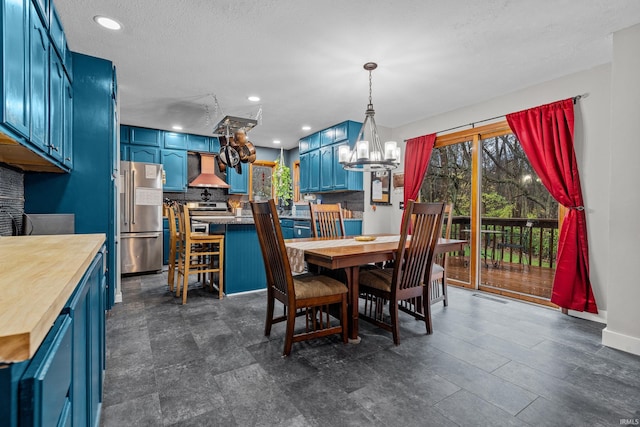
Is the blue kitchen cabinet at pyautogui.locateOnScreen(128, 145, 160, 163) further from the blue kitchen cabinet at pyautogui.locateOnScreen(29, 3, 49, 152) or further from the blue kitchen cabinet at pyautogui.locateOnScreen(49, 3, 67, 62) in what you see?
the blue kitchen cabinet at pyautogui.locateOnScreen(29, 3, 49, 152)

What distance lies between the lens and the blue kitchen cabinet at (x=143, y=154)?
17.5 ft

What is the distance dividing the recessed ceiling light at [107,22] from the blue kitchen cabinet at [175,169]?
338 centimetres

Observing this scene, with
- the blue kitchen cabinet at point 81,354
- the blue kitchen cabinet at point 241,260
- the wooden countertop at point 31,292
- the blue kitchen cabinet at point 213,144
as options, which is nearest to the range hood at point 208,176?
the blue kitchen cabinet at point 213,144

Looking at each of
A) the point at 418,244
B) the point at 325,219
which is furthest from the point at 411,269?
the point at 325,219

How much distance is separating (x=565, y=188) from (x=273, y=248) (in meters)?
2.93

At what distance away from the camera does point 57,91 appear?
2232mm

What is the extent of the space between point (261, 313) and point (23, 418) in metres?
2.60

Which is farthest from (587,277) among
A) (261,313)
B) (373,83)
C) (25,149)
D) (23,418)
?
(25,149)

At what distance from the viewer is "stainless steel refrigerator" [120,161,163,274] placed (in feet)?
14.7

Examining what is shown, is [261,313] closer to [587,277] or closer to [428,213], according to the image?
[428,213]

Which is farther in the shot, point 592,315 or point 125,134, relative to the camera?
point 125,134

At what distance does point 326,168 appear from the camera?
5.39 meters

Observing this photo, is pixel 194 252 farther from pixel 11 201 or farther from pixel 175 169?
pixel 175 169

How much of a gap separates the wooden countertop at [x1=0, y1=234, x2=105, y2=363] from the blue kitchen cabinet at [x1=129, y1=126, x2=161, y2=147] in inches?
189
